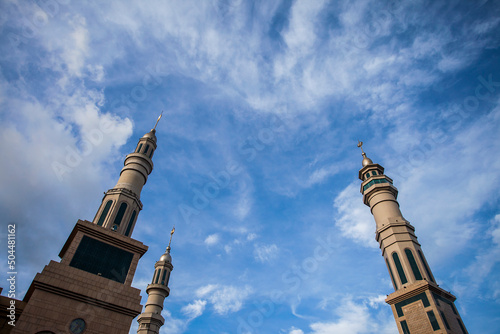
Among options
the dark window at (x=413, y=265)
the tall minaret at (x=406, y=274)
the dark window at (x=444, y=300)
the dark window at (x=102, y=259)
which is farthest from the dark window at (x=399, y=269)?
the dark window at (x=102, y=259)

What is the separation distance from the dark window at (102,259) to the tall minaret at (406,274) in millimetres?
24298

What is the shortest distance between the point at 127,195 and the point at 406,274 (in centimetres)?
2780

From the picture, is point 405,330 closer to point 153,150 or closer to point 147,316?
point 147,316

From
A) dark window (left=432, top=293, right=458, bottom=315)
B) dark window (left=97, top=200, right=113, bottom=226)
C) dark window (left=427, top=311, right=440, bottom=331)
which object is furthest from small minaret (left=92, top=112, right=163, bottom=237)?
dark window (left=432, top=293, right=458, bottom=315)

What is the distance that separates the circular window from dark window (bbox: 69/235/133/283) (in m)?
3.42

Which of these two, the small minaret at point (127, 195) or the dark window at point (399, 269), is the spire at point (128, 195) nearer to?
the small minaret at point (127, 195)

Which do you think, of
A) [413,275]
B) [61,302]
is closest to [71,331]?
[61,302]

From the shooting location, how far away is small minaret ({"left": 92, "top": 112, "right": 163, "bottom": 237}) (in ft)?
92.5

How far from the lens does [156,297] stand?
134 feet

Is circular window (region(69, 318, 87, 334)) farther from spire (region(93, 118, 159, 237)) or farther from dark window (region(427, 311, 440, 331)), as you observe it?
dark window (region(427, 311, 440, 331))

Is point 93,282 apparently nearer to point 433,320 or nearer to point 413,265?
point 433,320

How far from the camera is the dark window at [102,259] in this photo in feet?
77.2

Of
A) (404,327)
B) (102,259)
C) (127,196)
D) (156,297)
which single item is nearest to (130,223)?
(127,196)

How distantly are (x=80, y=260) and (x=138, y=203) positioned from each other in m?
8.29
